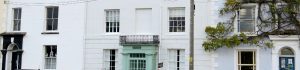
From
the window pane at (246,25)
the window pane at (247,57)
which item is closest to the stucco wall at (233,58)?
the window pane at (247,57)

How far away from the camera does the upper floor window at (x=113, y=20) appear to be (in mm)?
32188

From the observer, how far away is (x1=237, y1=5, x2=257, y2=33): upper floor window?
98.1ft

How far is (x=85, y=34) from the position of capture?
32219 mm

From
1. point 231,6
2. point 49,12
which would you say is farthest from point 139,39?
point 49,12

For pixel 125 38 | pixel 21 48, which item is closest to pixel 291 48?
pixel 125 38

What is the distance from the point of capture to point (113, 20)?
3225 centimetres

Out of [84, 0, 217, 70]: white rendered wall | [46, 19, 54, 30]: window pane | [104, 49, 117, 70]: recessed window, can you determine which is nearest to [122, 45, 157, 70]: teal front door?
[84, 0, 217, 70]: white rendered wall

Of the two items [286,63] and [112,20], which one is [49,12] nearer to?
[112,20]

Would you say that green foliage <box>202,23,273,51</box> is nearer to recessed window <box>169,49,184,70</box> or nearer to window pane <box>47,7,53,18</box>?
recessed window <box>169,49,184,70</box>

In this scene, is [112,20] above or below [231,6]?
below

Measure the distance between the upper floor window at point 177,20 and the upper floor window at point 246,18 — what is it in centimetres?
316

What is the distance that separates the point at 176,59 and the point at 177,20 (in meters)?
2.13

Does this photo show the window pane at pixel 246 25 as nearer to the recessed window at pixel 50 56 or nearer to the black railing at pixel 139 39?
the black railing at pixel 139 39

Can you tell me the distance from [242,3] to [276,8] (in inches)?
68.5
